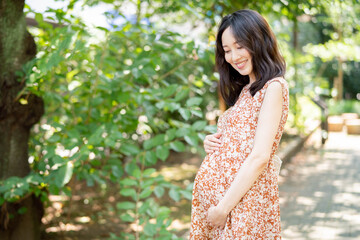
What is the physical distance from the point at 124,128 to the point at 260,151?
6.64 ft

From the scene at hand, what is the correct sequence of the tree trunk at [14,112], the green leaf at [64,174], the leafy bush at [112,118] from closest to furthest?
the green leaf at [64,174], the leafy bush at [112,118], the tree trunk at [14,112]

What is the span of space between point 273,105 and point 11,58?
2.34m

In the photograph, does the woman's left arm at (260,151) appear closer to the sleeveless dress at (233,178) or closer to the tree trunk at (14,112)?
the sleeveless dress at (233,178)

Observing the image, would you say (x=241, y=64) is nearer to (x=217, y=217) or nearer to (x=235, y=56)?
(x=235, y=56)

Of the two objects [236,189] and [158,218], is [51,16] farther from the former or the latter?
[236,189]

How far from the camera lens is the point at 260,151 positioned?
1.59 meters

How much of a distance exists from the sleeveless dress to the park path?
2.69m

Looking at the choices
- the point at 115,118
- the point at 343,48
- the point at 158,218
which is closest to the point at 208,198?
the point at 158,218

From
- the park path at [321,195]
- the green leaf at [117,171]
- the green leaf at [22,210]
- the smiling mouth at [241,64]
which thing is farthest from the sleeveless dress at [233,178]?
the park path at [321,195]

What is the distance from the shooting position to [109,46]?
10.3 feet

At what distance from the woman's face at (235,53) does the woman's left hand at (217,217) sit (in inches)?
23.7

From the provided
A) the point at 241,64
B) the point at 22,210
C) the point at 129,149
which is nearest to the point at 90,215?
the point at 22,210

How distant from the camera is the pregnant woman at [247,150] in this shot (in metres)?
1.60

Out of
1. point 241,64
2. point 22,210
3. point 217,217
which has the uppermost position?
point 241,64
